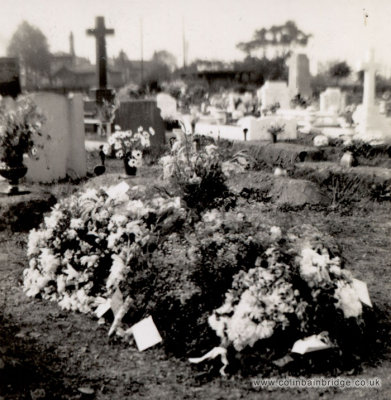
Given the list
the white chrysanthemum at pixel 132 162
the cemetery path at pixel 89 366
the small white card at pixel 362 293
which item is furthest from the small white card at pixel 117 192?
the white chrysanthemum at pixel 132 162

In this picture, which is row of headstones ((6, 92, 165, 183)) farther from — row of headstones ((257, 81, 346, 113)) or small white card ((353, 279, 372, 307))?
row of headstones ((257, 81, 346, 113))

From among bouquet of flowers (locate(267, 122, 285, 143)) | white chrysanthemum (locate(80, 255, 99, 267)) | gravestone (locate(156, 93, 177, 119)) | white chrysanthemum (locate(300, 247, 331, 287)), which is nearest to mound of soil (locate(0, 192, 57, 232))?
white chrysanthemum (locate(80, 255, 99, 267))

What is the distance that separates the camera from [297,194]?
8359 millimetres

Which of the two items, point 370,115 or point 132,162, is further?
point 370,115

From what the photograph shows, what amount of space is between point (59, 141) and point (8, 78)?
467cm

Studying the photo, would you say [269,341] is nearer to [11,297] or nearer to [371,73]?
[11,297]

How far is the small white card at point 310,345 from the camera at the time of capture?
3594 millimetres

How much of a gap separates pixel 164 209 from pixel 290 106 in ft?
55.6

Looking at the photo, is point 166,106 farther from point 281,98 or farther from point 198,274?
point 198,274

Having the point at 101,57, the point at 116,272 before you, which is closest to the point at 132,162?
the point at 116,272

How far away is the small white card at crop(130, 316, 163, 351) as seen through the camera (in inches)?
155

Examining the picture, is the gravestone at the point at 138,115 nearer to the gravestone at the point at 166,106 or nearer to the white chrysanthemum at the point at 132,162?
the white chrysanthemum at the point at 132,162

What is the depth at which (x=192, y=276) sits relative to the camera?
4051mm

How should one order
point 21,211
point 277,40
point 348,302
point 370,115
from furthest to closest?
point 277,40 < point 370,115 < point 21,211 < point 348,302
